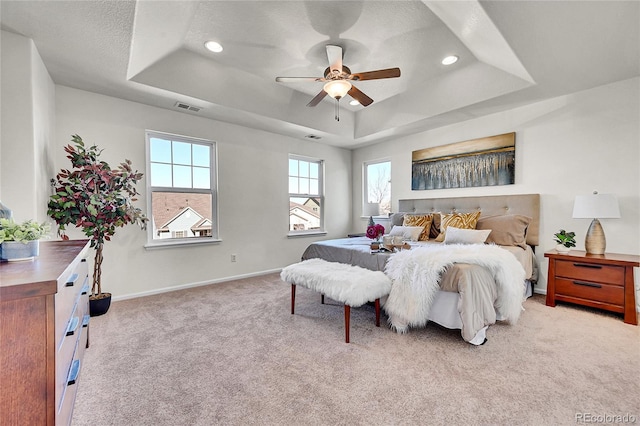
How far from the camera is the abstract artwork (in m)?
3.78

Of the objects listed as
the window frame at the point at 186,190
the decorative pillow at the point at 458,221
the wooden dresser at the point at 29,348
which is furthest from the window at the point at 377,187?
the wooden dresser at the point at 29,348

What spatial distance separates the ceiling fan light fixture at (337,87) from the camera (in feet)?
8.85

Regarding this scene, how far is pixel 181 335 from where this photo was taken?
2402 millimetres

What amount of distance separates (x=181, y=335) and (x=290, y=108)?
323 cm

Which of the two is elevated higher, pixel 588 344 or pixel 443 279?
pixel 443 279

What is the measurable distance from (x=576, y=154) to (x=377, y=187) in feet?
9.88

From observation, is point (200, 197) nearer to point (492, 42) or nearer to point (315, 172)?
point (315, 172)

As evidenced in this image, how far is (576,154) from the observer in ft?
10.7

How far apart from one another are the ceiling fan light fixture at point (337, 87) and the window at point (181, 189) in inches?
85.5

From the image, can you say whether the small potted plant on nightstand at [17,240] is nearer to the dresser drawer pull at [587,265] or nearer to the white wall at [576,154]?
the dresser drawer pull at [587,265]

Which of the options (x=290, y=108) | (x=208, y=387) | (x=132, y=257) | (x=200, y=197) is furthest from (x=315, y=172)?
(x=208, y=387)

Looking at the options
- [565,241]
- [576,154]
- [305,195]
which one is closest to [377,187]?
[305,195]

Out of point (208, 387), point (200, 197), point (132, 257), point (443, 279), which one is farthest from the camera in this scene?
point (200, 197)

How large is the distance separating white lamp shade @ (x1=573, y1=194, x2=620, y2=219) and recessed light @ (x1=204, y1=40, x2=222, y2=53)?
4106mm
